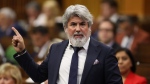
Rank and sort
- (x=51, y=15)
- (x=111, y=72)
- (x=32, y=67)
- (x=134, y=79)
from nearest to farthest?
1. (x=111, y=72)
2. (x=32, y=67)
3. (x=134, y=79)
4. (x=51, y=15)

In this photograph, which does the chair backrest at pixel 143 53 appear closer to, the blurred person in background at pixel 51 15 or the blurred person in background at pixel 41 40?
the blurred person in background at pixel 41 40

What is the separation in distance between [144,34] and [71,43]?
14.1 feet

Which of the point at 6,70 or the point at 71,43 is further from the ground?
the point at 71,43

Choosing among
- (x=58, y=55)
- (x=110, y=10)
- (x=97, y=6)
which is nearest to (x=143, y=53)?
A: (x=110, y=10)

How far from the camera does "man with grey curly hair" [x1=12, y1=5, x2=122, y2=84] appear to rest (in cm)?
427

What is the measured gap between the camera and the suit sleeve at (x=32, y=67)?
4457mm

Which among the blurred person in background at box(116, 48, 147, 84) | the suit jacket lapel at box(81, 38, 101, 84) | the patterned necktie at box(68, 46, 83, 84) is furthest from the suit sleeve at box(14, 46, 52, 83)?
the blurred person in background at box(116, 48, 147, 84)

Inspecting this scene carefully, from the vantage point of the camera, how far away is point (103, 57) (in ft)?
14.1

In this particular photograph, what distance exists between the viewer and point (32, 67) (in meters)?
4.47

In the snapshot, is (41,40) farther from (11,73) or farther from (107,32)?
(11,73)

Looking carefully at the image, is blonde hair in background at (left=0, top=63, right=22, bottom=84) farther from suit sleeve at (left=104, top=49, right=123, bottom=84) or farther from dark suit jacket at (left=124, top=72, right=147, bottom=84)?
suit sleeve at (left=104, top=49, right=123, bottom=84)

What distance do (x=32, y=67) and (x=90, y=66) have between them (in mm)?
498

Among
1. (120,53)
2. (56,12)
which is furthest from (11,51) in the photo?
(120,53)

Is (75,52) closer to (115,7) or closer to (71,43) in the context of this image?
(71,43)
